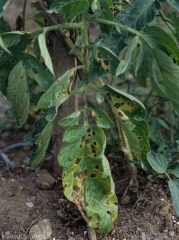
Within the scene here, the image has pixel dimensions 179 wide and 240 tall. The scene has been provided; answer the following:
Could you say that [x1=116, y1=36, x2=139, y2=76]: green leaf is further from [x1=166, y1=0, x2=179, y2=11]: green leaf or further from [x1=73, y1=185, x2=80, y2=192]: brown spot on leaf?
[x1=73, y1=185, x2=80, y2=192]: brown spot on leaf

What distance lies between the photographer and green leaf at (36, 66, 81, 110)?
A: 3.78 ft

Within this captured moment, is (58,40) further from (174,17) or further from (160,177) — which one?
(160,177)

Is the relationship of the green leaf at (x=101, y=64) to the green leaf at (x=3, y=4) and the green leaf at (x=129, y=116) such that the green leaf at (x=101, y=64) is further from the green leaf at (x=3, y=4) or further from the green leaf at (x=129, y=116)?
the green leaf at (x=3, y=4)

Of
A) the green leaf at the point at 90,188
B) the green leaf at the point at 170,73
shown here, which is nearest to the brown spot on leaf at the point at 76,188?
the green leaf at the point at 90,188

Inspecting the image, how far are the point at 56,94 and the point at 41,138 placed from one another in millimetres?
Result: 180

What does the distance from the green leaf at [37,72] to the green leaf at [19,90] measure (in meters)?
0.02

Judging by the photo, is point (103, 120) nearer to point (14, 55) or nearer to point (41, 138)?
point (41, 138)

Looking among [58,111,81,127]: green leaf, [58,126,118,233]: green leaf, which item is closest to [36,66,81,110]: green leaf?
[58,111,81,127]: green leaf

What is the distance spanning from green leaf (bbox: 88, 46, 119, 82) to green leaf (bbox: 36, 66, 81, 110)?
71 millimetres

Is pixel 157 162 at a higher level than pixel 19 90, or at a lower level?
lower

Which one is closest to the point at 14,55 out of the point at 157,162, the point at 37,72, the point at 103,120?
the point at 37,72

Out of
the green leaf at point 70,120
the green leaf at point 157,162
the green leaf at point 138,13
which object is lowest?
the green leaf at point 157,162

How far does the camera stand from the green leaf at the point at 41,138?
50.2 inches

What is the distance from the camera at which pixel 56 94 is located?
1.18 meters
